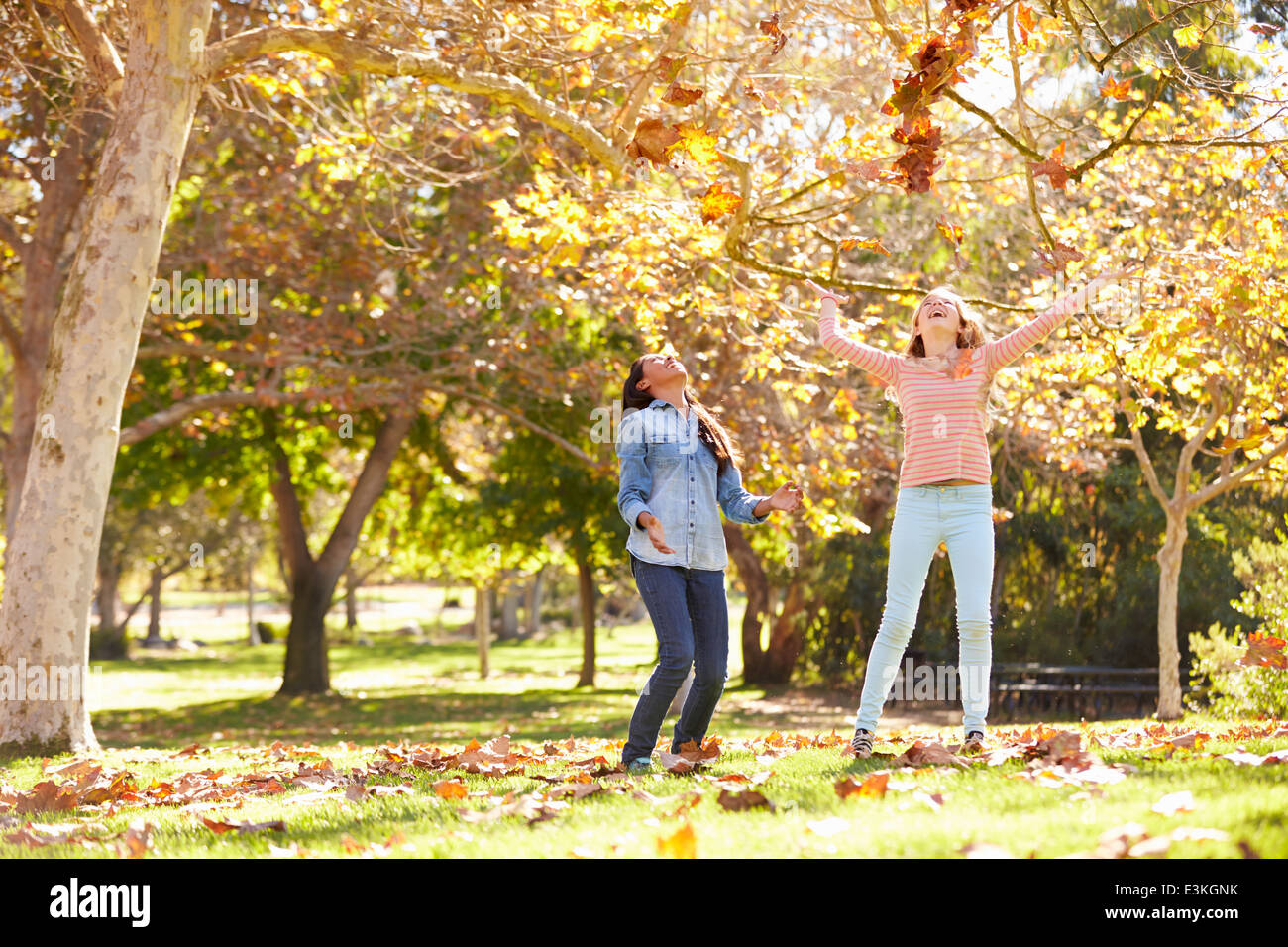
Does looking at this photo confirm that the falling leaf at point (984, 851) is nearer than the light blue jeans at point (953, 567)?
Yes

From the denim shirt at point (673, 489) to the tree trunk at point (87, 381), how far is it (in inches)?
204

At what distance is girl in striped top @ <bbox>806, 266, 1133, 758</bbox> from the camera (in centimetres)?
543

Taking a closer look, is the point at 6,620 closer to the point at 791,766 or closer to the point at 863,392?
the point at 791,766

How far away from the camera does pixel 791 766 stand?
542cm

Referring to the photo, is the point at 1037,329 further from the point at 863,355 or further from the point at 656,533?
the point at 656,533

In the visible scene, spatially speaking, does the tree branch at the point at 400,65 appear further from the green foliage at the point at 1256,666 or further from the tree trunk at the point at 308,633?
the tree trunk at the point at 308,633

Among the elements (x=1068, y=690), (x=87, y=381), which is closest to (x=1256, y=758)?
(x=87, y=381)

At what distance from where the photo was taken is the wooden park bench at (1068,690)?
17.2m

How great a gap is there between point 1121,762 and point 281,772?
4584 mm

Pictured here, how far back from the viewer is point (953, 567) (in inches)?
216

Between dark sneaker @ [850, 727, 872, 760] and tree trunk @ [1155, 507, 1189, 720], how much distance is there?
8.01 m

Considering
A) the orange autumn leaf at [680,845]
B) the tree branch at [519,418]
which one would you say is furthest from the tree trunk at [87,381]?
the tree branch at [519,418]

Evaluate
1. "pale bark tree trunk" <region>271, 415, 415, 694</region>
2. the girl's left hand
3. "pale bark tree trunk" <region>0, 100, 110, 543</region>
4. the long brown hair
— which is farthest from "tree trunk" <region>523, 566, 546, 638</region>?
the girl's left hand
